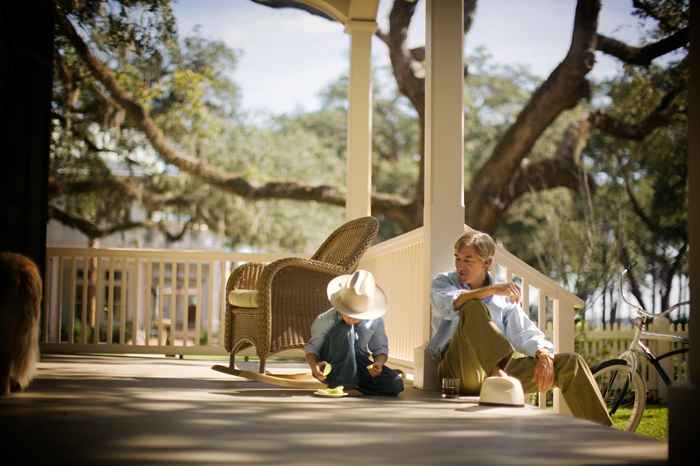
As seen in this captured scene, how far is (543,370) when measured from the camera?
4.19 metres

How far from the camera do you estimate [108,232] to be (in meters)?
15.7

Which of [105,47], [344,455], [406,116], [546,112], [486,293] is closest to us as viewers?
[344,455]

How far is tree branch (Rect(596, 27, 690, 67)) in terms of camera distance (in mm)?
11914

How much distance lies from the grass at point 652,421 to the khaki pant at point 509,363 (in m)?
3.20

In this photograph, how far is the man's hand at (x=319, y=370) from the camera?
436 centimetres

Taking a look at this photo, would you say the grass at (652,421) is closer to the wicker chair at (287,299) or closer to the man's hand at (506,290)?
the wicker chair at (287,299)

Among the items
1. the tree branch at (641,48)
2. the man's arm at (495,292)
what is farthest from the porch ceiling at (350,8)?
the tree branch at (641,48)

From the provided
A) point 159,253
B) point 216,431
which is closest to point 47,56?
point 159,253

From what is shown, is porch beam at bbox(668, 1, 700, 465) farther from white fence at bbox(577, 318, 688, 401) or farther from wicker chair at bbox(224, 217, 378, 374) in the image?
white fence at bbox(577, 318, 688, 401)

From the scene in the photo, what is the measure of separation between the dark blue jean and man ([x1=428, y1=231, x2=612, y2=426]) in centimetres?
28

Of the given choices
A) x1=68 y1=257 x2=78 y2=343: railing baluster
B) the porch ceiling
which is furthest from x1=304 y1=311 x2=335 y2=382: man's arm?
x1=68 y1=257 x2=78 y2=343: railing baluster

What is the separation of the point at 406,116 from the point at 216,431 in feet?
67.4

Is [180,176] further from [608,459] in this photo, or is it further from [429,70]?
[608,459]

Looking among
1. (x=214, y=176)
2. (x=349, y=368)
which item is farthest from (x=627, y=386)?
(x=214, y=176)
